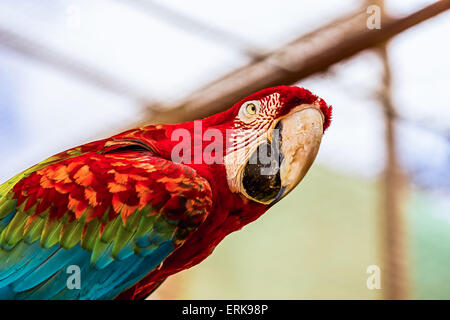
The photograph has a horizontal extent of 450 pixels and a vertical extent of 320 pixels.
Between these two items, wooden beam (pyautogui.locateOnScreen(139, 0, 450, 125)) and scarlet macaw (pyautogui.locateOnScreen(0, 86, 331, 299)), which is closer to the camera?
scarlet macaw (pyautogui.locateOnScreen(0, 86, 331, 299))

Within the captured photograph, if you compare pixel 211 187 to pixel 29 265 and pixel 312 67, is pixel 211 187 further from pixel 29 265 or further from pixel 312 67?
pixel 312 67

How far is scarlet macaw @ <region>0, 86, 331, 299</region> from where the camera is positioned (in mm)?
643

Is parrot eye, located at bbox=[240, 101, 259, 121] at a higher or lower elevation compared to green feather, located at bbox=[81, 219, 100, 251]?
higher

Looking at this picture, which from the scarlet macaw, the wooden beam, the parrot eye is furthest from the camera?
the wooden beam

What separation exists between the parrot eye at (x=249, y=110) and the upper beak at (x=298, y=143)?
43 mm

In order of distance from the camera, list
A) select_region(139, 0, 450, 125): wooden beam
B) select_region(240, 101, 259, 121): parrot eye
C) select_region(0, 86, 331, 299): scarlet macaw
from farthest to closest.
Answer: select_region(139, 0, 450, 125): wooden beam < select_region(240, 101, 259, 121): parrot eye < select_region(0, 86, 331, 299): scarlet macaw

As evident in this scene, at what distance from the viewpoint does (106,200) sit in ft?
2.16

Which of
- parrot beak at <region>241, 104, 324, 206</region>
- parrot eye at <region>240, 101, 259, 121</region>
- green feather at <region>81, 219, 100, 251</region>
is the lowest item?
green feather at <region>81, 219, 100, 251</region>

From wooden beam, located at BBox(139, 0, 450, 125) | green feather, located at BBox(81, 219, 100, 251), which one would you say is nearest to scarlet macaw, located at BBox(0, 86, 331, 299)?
green feather, located at BBox(81, 219, 100, 251)

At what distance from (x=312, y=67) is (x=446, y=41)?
305mm

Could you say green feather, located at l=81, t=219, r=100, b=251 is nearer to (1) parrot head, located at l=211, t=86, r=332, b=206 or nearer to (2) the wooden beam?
(1) parrot head, located at l=211, t=86, r=332, b=206

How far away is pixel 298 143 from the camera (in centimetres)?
71

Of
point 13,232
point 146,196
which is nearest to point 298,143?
point 146,196
